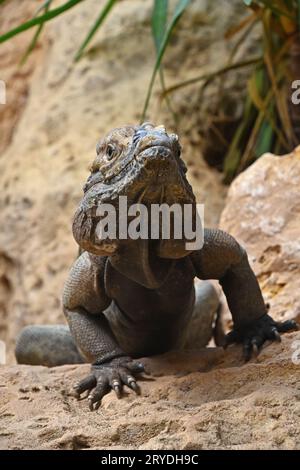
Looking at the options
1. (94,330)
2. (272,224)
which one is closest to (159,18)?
(272,224)

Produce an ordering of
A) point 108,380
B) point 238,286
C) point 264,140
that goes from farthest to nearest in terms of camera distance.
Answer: point 264,140
point 238,286
point 108,380

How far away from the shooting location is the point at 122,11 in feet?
24.9

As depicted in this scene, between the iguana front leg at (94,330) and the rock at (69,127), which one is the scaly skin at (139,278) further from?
the rock at (69,127)

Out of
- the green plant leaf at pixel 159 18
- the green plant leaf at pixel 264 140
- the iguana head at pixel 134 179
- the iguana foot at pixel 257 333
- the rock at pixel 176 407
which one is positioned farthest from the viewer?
the green plant leaf at pixel 264 140

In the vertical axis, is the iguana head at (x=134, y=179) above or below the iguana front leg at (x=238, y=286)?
above

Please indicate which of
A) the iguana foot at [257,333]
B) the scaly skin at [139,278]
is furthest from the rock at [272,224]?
the scaly skin at [139,278]

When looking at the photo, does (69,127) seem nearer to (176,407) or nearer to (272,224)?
(272,224)

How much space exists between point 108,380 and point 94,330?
384 millimetres

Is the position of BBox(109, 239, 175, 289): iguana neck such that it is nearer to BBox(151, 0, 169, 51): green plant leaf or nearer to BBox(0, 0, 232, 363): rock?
BBox(151, 0, 169, 51): green plant leaf

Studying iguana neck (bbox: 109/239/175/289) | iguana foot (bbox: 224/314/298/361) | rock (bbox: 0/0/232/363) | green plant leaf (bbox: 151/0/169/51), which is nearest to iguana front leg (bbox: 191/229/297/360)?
iguana foot (bbox: 224/314/298/361)

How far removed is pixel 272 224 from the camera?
4.90m

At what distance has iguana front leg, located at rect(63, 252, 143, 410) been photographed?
362cm

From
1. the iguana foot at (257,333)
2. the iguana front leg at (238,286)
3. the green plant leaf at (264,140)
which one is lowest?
the iguana foot at (257,333)

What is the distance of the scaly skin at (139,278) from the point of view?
3.33 meters
